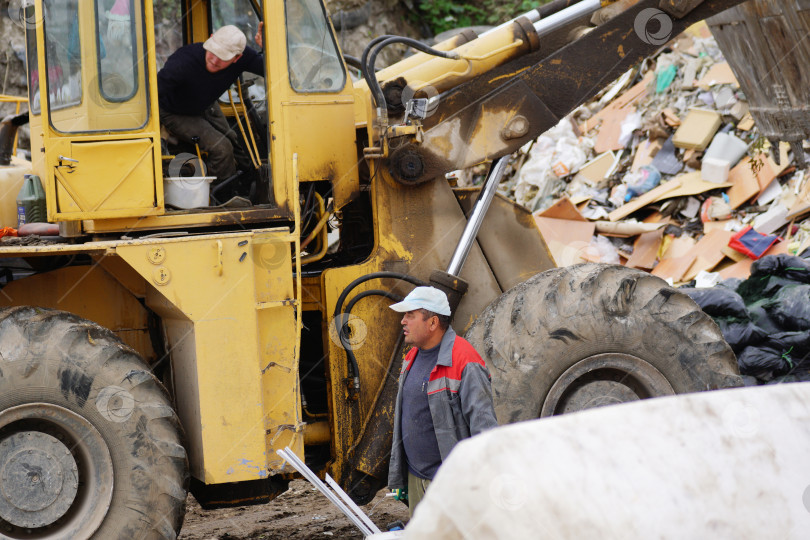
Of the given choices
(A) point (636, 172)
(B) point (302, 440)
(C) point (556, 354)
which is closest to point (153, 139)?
(B) point (302, 440)

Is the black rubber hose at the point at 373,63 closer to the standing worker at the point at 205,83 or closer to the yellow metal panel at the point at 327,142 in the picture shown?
the yellow metal panel at the point at 327,142

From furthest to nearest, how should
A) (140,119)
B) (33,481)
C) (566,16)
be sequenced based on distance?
1. (566,16)
2. (140,119)
3. (33,481)

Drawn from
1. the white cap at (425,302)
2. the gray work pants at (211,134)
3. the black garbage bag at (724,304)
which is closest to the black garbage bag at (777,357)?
the black garbage bag at (724,304)

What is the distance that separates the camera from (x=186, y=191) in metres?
4.50

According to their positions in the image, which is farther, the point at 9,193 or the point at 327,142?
the point at 9,193

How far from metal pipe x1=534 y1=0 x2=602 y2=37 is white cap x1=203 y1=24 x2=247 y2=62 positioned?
1.75 meters

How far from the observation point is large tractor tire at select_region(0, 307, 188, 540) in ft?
13.0

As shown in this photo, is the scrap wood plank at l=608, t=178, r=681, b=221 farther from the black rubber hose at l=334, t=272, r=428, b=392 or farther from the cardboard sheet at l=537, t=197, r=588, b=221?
the black rubber hose at l=334, t=272, r=428, b=392

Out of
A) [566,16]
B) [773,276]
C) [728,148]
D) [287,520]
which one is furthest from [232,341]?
[728,148]

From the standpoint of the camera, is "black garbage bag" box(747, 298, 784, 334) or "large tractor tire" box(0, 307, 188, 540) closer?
"large tractor tire" box(0, 307, 188, 540)

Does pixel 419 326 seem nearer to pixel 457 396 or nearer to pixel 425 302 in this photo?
pixel 425 302

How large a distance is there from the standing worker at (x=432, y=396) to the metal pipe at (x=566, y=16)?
2191mm

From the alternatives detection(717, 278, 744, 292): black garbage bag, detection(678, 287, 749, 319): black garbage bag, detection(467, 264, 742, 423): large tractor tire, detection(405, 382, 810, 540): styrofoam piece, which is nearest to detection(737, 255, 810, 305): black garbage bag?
detection(717, 278, 744, 292): black garbage bag

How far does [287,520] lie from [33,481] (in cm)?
226
